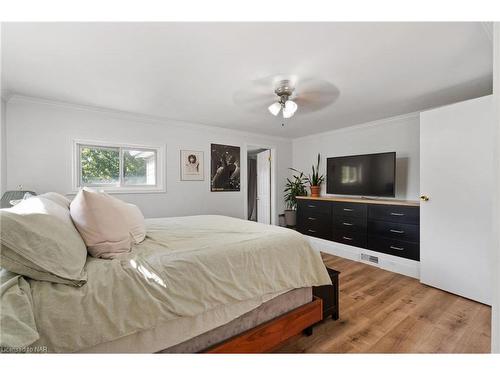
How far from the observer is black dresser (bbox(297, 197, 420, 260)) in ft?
9.20

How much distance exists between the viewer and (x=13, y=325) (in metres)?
0.70

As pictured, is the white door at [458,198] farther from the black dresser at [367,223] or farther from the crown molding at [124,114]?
the crown molding at [124,114]

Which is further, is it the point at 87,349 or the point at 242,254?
the point at 242,254

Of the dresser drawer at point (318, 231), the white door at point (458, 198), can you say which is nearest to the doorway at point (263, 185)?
the dresser drawer at point (318, 231)

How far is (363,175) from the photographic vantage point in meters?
3.51

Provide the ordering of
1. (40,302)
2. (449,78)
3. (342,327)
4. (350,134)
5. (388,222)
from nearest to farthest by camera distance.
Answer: (40,302) < (342,327) < (449,78) < (388,222) < (350,134)

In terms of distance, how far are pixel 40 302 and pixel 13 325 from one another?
0.11m

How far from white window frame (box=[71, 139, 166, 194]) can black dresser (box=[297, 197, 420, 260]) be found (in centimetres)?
263

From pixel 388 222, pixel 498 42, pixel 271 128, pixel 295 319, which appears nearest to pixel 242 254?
pixel 295 319

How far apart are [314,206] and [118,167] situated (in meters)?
3.33

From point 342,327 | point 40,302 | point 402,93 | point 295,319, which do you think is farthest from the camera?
point 402,93

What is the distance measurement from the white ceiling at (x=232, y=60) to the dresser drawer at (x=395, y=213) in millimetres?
1371

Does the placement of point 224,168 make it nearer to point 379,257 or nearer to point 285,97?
point 285,97
